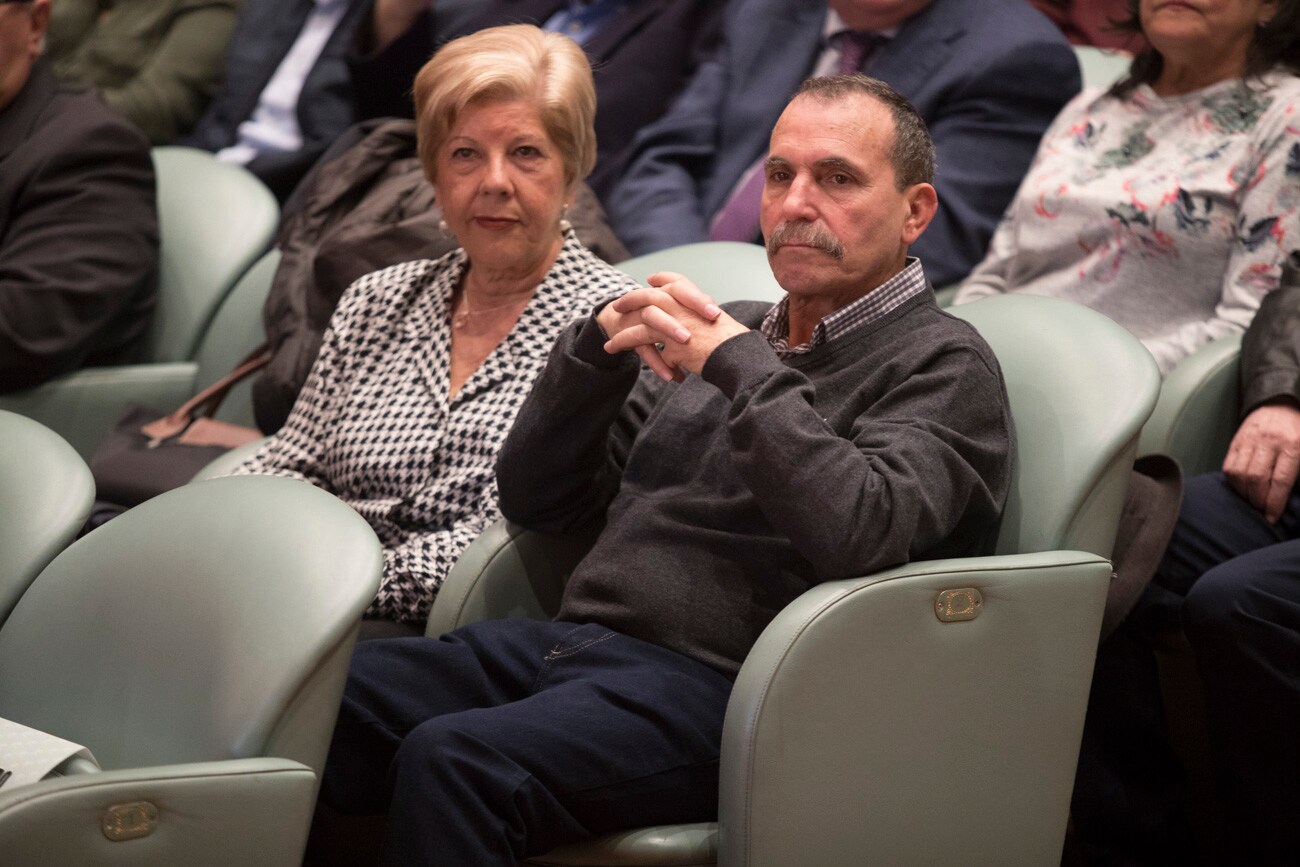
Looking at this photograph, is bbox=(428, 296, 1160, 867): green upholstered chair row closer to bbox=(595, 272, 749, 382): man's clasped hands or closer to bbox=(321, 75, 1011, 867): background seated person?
bbox=(321, 75, 1011, 867): background seated person

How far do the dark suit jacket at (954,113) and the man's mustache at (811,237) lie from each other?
0.94 metres

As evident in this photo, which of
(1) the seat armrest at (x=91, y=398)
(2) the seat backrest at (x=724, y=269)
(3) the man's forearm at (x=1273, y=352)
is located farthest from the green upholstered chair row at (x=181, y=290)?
(3) the man's forearm at (x=1273, y=352)

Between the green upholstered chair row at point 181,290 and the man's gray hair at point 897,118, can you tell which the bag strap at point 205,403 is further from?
the man's gray hair at point 897,118

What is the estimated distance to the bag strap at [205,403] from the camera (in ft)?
8.57

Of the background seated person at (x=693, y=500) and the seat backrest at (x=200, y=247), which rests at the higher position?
the background seated person at (x=693, y=500)

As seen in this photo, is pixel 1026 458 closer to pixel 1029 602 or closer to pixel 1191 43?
pixel 1029 602

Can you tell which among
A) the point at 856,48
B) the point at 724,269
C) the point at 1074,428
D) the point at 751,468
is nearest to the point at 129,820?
the point at 751,468

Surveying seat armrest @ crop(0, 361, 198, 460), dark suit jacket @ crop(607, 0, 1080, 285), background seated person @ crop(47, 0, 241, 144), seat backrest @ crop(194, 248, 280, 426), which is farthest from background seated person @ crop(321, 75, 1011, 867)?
background seated person @ crop(47, 0, 241, 144)

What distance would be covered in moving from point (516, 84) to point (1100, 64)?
1.26 meters

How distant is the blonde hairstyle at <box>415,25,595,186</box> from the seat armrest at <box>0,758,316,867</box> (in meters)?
1.15

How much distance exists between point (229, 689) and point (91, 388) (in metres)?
1.64

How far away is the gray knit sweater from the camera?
4.97ft

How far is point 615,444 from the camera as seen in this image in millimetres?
1966

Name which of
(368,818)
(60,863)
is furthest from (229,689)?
(368,818)
